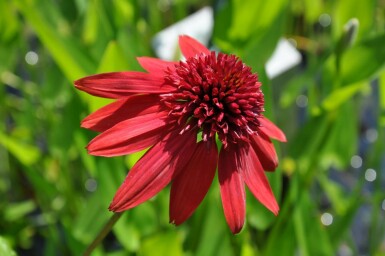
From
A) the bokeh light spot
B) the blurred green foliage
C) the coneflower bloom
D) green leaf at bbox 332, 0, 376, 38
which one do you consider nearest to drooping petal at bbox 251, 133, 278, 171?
the coneflower bloom

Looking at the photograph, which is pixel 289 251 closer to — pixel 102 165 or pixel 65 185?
pixel 102 165

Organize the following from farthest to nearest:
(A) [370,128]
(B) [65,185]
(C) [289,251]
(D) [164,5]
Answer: (D) [164,5]
(A) [370,128]
(B) [65,185]
(C) [289,251]

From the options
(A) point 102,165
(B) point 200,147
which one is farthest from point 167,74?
(A) point 102,165

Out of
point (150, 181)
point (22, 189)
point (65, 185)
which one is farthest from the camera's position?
point (22, 189)

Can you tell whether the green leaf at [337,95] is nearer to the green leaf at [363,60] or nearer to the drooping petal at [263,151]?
the green leaf at [363,60]

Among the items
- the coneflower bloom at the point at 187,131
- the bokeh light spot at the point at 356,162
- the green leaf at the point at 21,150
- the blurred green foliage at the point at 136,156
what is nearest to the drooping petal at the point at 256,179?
the coneflower bloom at the point at 187,131

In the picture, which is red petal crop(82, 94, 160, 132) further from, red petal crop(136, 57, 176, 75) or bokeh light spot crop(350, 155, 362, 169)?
bokeh light spot crop(350, 155, 362, 169)
